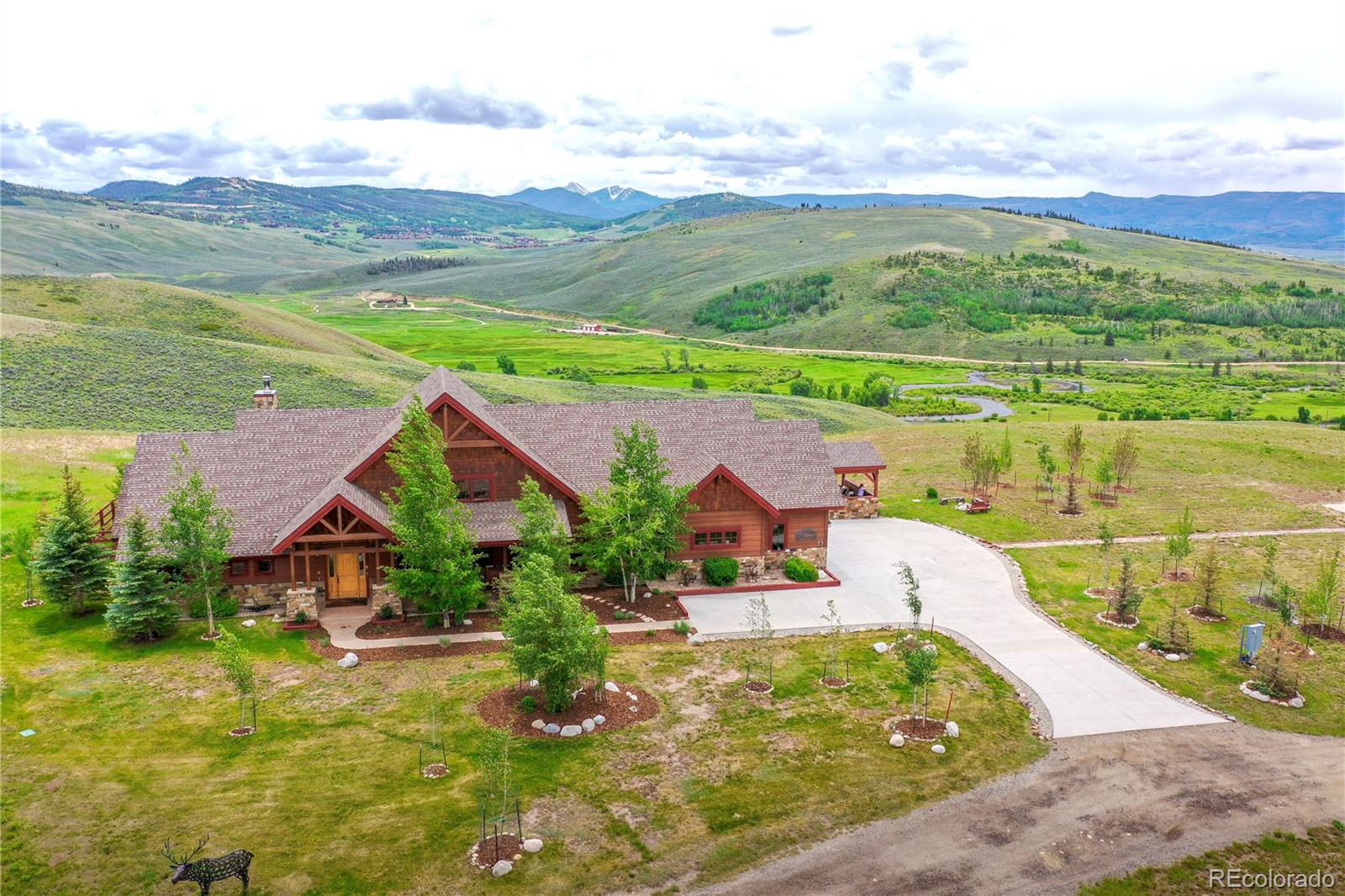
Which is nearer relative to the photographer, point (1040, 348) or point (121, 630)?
point (121, 630)

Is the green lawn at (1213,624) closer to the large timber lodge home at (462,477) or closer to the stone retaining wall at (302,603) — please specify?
the large timber lodge home at (462,477)

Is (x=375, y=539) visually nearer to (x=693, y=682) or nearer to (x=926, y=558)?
(x=693, y=682)

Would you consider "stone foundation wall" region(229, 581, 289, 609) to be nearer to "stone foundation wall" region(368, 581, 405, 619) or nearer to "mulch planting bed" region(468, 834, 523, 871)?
"stone foundation wall" region(368, 581, 405, 619)

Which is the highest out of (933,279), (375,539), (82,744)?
(933,279)

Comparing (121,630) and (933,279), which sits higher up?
(933,279)

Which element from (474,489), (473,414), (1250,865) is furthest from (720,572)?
(1250,865)

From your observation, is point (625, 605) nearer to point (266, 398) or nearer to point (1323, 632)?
point (266, 398)

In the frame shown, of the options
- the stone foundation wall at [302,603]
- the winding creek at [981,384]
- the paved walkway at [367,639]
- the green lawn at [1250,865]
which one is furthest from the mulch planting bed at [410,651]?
the winding creek at [981,384]

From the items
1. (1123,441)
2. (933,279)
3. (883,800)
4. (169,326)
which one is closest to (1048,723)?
(883,800)
